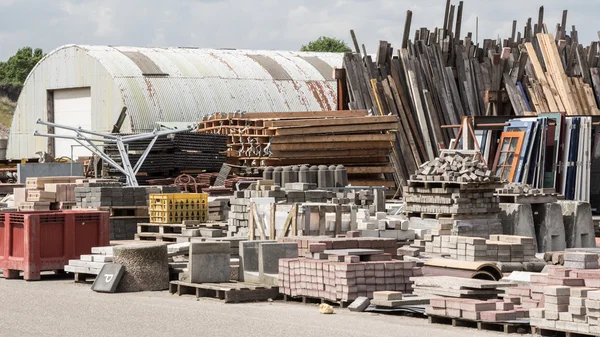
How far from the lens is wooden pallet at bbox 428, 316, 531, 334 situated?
41.3ft

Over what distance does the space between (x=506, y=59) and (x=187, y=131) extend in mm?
8887

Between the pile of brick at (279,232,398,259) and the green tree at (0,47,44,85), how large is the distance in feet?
282

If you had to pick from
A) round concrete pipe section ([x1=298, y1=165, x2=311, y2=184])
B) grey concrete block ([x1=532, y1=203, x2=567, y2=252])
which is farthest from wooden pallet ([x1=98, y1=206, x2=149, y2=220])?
grey concrete block ([x1=532, y1=203, x2=567, y2=252])

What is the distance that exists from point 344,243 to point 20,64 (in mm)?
89991

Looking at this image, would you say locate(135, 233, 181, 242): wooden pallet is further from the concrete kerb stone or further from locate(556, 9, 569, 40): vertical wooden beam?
locate(556, 9, 569, 40): vertical wooden beam

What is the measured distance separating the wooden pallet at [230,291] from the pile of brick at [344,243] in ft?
2.72

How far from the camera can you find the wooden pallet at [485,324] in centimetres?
1258

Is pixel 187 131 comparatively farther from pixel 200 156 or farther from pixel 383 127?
pixel 383 127

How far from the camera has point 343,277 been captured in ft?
47.5

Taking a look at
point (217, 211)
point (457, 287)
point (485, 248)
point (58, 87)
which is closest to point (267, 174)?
point (217, 211)

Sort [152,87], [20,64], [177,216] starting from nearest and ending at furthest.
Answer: [177,216]
[152,87]
[20,64]

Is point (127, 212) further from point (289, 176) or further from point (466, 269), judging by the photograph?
point (466, 269)

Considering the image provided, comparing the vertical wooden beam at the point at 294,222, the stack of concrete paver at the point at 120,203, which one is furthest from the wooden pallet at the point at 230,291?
the stack of concrete paver at the point at 120,203

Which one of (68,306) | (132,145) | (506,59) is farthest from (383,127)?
(68,306)
